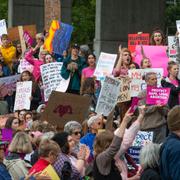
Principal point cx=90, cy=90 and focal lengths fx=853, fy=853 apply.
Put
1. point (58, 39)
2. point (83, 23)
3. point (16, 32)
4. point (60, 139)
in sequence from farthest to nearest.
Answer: point (83, 23) → point (16, 32) → point (58, 39) → point (60, 139)

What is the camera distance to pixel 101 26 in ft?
83.4

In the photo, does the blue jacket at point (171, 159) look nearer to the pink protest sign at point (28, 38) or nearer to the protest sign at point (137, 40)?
the protest sign at point (137, 40)

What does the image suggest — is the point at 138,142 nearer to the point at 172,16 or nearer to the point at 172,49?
the point at 172,49

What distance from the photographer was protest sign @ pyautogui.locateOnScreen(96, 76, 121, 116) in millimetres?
13359

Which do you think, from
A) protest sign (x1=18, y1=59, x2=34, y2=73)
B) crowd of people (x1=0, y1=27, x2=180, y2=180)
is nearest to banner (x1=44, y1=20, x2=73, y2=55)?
protest sign (x1=18, y1=59, x2=34, y2=73)

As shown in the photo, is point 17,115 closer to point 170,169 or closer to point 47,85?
point 47,85

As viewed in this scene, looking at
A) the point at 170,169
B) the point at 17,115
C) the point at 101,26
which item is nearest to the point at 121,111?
the point at 17,115

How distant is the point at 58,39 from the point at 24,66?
998 mm

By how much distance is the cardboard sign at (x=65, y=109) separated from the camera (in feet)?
43.9

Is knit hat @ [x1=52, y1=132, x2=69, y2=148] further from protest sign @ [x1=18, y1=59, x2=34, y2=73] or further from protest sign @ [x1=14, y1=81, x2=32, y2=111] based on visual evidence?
protest sign @ [x1=18, y1=59, x2=34, y2=73]

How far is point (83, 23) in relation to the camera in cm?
4812

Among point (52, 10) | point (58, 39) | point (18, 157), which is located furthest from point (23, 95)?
point (18, 157)

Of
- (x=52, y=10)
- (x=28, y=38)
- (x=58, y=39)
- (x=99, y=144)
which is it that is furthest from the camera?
(x=52, y=10)

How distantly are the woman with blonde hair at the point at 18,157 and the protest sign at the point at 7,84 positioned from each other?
22.5ft
